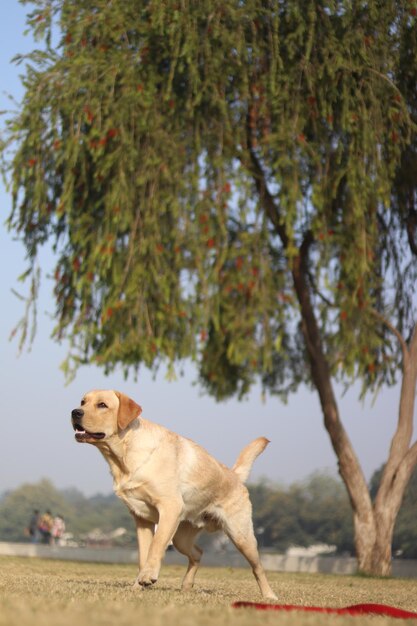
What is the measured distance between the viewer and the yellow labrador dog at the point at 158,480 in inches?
368

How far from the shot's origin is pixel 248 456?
34.4 feet

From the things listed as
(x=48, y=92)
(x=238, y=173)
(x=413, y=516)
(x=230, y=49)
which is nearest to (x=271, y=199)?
(x=238, y=173)

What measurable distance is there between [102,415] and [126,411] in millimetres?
215

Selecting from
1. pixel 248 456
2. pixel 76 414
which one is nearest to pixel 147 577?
pixel 76 414

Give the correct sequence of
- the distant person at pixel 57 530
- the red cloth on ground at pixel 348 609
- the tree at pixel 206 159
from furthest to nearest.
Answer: the distant person at pixel 57 530 → the tree at pixel 206 159 → the red cloth on ground at pixel 348 609

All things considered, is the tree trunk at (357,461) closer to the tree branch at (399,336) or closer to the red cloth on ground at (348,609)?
the tree branch at (399,336)

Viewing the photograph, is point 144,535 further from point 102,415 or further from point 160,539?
point 102,415

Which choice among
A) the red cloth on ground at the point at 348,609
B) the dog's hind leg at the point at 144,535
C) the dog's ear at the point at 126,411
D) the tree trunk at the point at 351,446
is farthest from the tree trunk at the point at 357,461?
the red cloth on ground at the point at 348,609

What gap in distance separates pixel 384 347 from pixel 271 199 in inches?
156

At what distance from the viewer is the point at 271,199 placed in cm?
2128

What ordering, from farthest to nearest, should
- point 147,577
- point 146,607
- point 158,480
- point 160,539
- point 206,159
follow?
point 206,159
point 158,480
point 160,539
point 147,577
point 146,607

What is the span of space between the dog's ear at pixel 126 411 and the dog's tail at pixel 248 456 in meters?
1.47

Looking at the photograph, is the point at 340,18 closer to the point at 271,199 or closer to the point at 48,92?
the point at 271,199

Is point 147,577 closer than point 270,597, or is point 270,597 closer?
point 147,577
